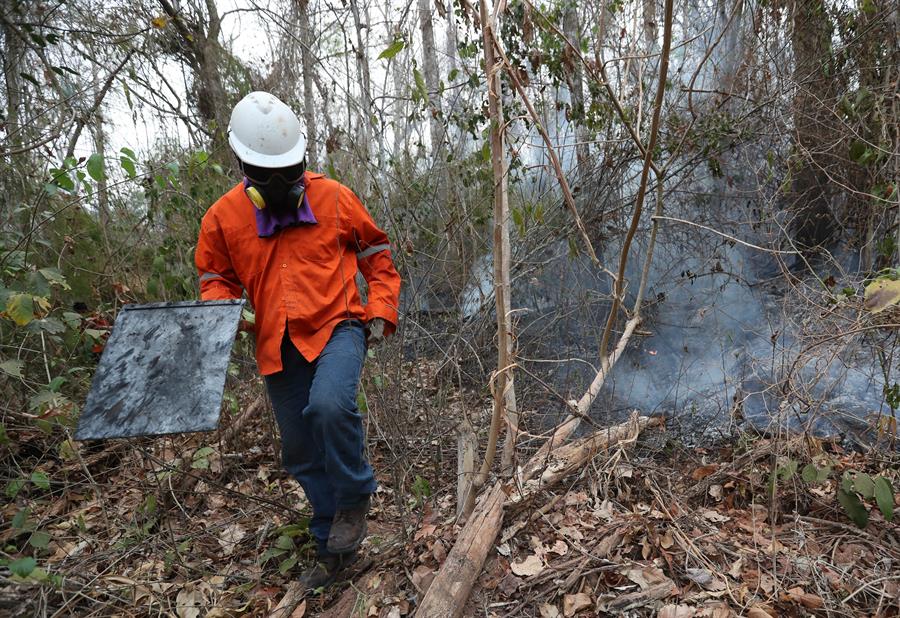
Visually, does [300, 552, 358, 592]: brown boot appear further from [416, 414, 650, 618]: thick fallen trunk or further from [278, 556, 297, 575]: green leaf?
[416, 414, 650, 618]: thick fallen trunk

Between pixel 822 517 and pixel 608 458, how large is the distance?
94 cm

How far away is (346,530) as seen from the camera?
2246 millimetres

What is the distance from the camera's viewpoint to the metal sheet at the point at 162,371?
1.81 meters

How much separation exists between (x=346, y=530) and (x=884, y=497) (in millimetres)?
2151

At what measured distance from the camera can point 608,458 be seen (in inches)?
110

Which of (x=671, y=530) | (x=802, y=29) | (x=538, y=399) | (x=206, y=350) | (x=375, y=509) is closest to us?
(x=206, y=350)

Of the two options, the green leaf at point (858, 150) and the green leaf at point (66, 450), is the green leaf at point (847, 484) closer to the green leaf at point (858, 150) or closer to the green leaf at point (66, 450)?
the green leaf at point (858, 150)

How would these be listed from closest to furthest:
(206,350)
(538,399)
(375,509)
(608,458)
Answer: (206,350) < (608,458) < (375,509) < (538,399)

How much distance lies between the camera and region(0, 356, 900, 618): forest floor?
2012mm

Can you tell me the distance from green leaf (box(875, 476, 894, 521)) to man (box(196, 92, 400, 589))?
203 cm

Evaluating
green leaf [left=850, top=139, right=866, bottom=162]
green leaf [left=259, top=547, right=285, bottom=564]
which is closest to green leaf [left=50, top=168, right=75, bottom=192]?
green leaf [left=259, top=547, right=285, bottom=564]

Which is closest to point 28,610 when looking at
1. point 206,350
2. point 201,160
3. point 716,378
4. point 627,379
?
point 206,350

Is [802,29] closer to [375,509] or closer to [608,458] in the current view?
[608,458]

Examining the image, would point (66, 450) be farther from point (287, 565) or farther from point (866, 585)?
point (866, 585)
